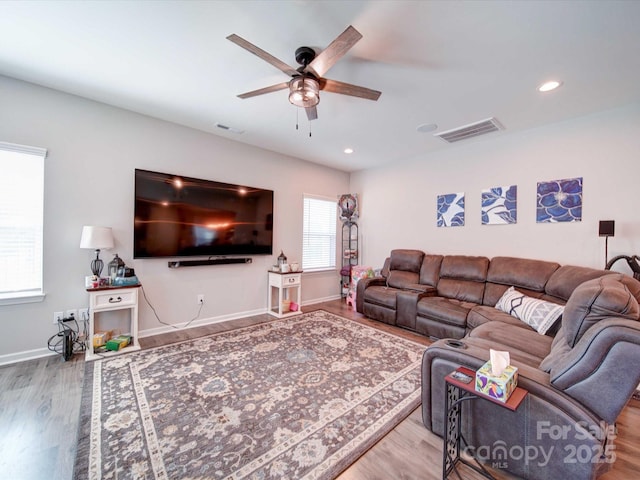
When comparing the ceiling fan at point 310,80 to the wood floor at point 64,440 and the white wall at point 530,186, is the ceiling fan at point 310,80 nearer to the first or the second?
the wood floor at point 64,440

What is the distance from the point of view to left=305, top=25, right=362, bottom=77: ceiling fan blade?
1.55 metres

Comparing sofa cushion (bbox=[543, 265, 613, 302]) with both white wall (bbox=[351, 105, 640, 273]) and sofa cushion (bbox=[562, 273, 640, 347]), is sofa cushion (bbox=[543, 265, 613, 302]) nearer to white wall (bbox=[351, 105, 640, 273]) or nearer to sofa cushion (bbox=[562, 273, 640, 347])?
white wall (bbox=[351, 105, 640, 273])

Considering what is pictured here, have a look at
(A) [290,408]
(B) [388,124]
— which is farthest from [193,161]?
(A) [290,408]

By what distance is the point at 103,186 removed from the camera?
305 cm

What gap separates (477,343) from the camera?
1.95m

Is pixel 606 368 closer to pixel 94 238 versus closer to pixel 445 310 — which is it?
pixel 445 310

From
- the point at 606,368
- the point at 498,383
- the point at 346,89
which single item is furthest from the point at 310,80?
the point at 606,368

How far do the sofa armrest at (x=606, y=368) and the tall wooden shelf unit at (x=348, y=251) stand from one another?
4206mm

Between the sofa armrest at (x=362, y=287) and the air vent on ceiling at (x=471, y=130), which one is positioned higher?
the air vent on ceiling at (x=471, y=130)

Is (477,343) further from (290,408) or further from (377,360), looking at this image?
(290,408)

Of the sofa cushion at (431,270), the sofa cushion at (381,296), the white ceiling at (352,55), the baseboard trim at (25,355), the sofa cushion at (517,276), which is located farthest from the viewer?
the sofa cushion at (431,270)

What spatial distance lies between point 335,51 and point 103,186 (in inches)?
118

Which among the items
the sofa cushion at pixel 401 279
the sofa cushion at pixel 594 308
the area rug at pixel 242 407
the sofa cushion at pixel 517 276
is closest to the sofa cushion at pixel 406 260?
the sofa cushion at pixel 401 279

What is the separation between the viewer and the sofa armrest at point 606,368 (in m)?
1.14
